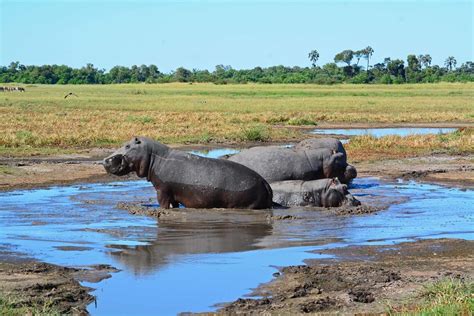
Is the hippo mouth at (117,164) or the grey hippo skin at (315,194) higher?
the hippo mouth at (117,164)

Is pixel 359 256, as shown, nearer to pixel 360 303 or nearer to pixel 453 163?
pixel 360 303

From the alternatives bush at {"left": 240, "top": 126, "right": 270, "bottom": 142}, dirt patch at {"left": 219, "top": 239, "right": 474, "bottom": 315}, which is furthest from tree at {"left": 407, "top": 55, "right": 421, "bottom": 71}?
dirt patch at {"left": 219, "top": 239, "right": 474, "bottom": 315}

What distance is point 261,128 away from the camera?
36.6 m

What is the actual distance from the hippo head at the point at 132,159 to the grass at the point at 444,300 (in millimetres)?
8200

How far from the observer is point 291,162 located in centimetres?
1888

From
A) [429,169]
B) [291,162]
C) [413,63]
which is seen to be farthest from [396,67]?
[291,162]

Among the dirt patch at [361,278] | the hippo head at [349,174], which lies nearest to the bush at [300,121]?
the hippo head at [349,174]

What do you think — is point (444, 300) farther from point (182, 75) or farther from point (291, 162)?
point (182, 75)

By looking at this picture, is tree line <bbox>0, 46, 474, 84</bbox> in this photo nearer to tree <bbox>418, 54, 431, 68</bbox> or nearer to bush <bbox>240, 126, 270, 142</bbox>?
tree <bbox>418, 54, 431, 68</bbox>

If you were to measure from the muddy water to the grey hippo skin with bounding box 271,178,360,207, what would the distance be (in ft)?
2.00

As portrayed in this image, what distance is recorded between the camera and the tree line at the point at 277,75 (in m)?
142

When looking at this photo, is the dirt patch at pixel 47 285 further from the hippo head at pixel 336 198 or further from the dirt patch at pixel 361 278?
the hippo head at pixel 336 198

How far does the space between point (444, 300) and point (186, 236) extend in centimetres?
585

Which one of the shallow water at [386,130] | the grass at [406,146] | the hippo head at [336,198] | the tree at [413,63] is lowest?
the shallow water at [386,130]
